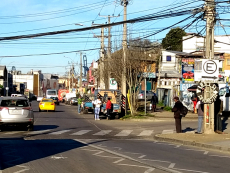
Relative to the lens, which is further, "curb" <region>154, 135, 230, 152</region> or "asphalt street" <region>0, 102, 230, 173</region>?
"curb" <region>154, 135, 230, 152</region>

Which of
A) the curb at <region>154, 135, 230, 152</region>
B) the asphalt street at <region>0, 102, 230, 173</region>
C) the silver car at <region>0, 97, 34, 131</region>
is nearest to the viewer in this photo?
the asphalt street at <region>0, 102, 230, 173</region>

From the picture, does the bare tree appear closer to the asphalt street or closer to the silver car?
the silver car

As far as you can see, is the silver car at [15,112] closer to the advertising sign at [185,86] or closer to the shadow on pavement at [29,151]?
the shadow on pavement at [29,151]

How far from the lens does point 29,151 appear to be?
1393 cm

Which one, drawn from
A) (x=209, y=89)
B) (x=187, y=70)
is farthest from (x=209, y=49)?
(x=187, y=70)

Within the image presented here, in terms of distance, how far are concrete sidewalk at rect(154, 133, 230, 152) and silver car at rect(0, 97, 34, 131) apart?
266 inches

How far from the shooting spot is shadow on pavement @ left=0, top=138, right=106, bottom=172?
11.5 metres

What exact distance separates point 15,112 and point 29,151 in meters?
7.43

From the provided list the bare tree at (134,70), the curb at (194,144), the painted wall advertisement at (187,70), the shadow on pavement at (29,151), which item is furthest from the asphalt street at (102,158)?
the painted wall advertisement at (187,70)

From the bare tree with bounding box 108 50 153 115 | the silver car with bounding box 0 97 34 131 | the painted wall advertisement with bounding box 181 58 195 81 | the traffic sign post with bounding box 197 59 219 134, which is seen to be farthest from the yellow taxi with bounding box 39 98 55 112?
the traffic sign post with bounding box 197 59 219 134

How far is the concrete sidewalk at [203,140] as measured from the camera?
1554 cm

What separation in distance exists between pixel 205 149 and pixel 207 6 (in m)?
7.06

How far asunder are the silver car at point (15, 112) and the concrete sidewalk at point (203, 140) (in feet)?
22.2

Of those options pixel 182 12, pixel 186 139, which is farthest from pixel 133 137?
pixel 182 12
